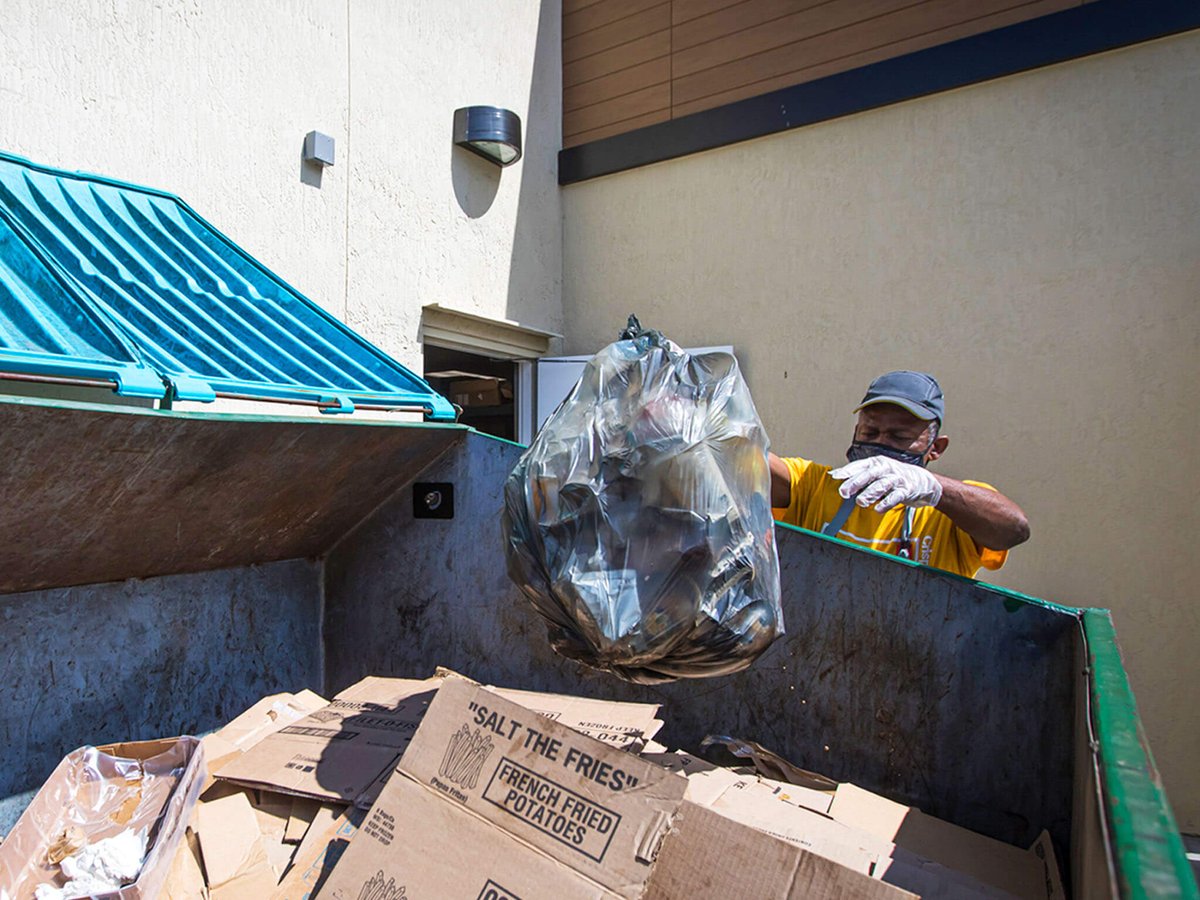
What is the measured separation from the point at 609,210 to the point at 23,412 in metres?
3.87

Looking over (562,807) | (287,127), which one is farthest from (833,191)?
(562,807)

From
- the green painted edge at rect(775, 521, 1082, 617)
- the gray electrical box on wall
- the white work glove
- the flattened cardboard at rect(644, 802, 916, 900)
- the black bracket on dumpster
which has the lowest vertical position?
the flattened cardboard at rect(644, 802, 916, 900)

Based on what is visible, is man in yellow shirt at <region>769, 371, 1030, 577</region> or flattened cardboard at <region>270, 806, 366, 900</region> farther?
man in yellow shirt at <region>769, 371, 1030, 577</region>

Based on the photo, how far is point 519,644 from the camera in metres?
2.63

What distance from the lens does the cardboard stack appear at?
1416mm

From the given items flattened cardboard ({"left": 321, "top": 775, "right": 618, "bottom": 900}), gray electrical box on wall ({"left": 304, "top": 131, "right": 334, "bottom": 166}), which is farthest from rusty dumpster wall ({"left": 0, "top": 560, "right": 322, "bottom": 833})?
gray electrical box on wall ({"left": 304, "top": 131, "right": 334, "bottom": 166})

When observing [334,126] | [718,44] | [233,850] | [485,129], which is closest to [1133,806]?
[233,850]

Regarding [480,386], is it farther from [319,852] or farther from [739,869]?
[739,869]

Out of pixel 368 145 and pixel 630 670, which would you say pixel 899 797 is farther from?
pixel 368 145

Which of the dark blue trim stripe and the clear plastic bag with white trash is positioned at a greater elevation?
the dark blue trim stripe

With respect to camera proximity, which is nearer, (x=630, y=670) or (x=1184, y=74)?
(x=630, y=670)

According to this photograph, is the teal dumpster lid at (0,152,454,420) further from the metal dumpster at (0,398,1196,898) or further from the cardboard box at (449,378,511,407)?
the cardboard box at (449,378,511,407)

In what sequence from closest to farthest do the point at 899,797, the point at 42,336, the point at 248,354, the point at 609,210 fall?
1. the point at 42,336
2. the point at 899,797
3. the point at 248,354
4. the point at 609,210

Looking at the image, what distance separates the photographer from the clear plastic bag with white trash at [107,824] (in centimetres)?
176
